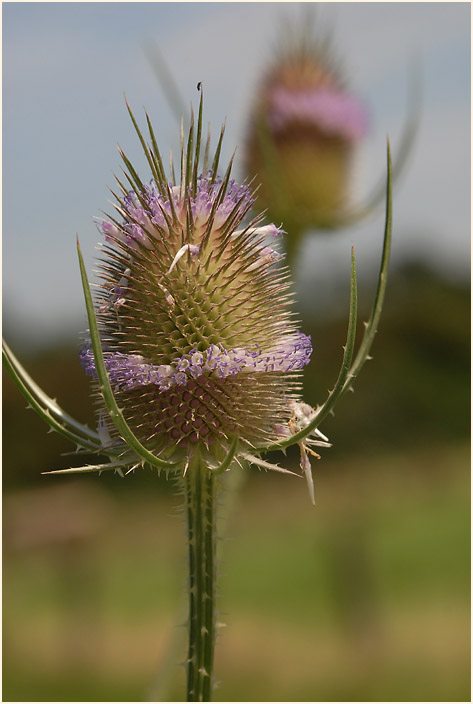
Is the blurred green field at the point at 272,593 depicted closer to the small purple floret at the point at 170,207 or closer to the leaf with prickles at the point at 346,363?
the small purple floret at the point at 170,207

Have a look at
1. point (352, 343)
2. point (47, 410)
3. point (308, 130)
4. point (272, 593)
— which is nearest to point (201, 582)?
point (47, 410)

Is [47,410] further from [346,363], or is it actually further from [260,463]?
[346,363]

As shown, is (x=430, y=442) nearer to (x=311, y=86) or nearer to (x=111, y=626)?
(x=111, y=626)

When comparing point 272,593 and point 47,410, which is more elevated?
point 47,410

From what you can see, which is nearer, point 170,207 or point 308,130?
point 170,207

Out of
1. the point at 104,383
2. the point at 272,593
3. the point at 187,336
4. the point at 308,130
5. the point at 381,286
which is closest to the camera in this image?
the point at 104,383

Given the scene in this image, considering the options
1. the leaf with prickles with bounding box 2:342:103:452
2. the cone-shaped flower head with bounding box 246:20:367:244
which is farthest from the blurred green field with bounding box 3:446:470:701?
the leaf with prickles with bounding box 2:342:103:452
